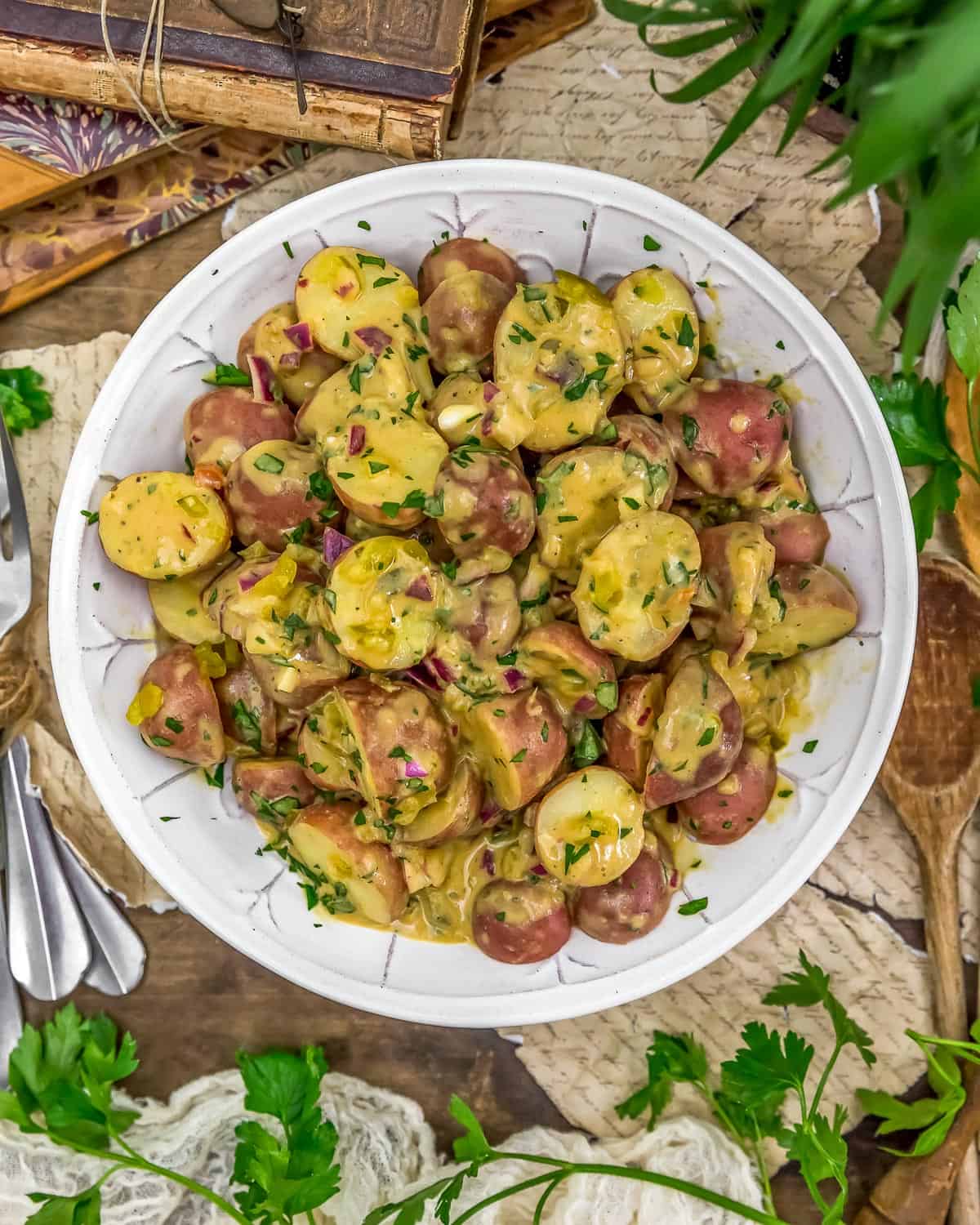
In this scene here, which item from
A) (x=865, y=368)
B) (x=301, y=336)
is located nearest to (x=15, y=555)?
(x=301, y=336)

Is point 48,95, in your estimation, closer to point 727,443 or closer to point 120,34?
point 120,34

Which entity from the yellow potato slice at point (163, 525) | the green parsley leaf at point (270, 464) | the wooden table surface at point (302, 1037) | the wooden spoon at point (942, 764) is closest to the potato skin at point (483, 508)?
the green parsley leaf at point (270, 464)

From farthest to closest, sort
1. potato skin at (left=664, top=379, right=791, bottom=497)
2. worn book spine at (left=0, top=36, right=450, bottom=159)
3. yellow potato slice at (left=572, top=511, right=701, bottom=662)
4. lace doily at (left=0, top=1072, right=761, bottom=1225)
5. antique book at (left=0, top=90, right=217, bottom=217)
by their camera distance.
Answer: lace doily at (left=0, top=1072, right=761, bottom=1225) → antique book at (left=0, top=90, right=217, bottom=217) → worn book spine at (left=0, top=36, right=450, bottom=159) → potato skin at (left=664, top=379, right=791, bottom=497) → yellow potato slice at (left=572, top=511, right=701, bottom=662)

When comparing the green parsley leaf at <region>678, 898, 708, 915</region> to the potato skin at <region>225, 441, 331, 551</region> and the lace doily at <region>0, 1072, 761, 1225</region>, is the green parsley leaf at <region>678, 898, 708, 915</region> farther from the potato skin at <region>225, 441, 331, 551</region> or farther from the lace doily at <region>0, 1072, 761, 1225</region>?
the potato skin at <region>225, 441, 331, 551</region>

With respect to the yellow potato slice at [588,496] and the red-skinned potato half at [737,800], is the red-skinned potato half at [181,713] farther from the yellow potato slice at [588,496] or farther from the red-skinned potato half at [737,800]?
the red-skinned potato half at [737,800]

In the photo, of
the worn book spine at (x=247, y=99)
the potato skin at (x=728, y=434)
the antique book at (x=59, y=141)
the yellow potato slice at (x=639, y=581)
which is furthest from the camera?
the antique book at (x=59, y=141)

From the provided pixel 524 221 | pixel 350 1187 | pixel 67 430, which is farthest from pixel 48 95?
pixel 350 1187

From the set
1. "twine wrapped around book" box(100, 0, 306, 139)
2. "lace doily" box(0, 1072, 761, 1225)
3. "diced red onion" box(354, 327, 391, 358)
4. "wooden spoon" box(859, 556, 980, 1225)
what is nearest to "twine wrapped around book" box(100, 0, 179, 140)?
"twine wrapped around book" box(100, 0, 306, 139)
